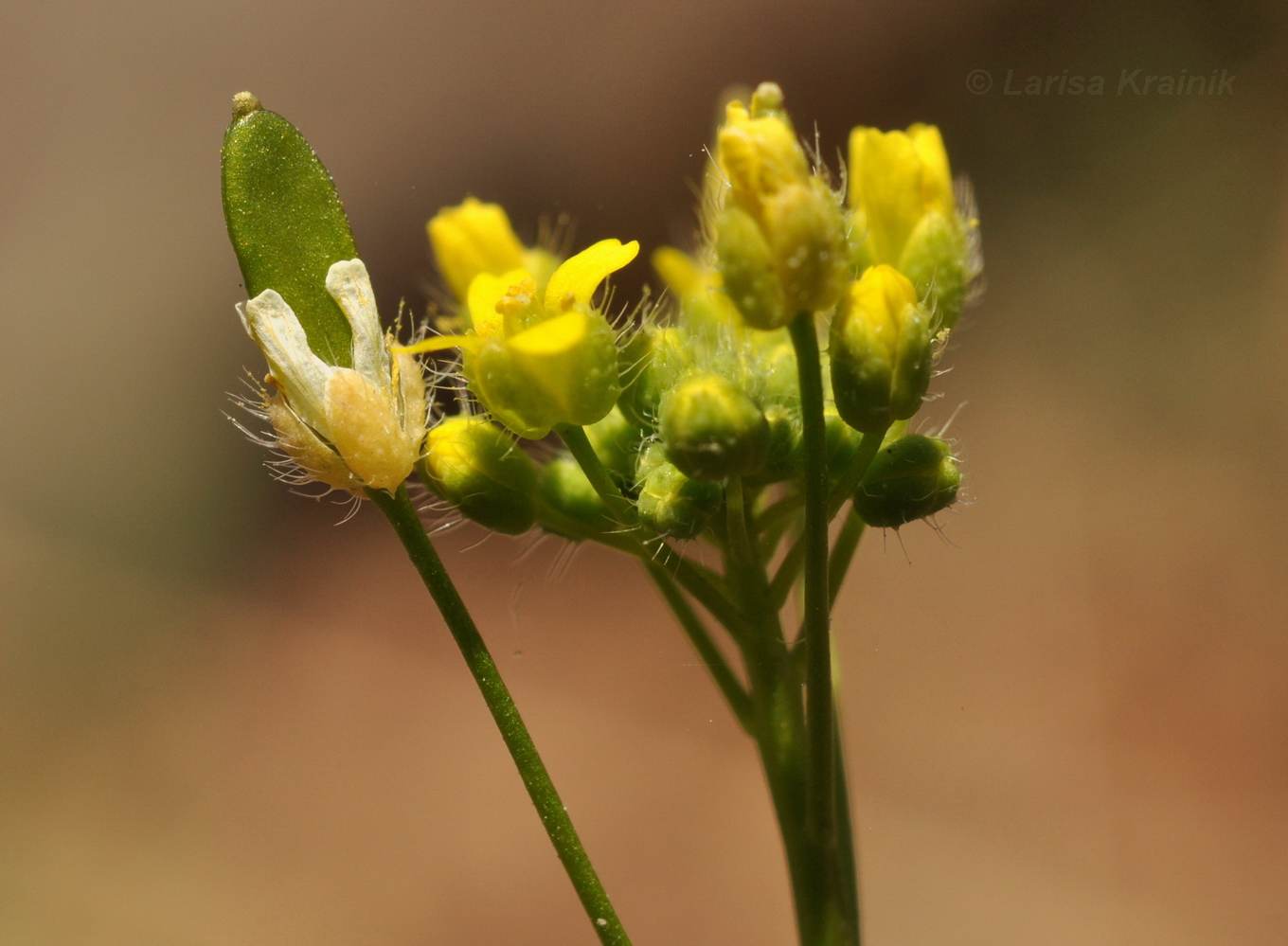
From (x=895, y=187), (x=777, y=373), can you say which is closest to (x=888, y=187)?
(x=895, y=187)

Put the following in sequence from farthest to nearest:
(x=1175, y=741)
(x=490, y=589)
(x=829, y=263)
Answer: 1. (x=490, y=589)
2. (x=1175, y=741)
3. (x=829, y=263)

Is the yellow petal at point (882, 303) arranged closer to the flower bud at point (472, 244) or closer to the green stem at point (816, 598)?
the green stem at point (816, 598)

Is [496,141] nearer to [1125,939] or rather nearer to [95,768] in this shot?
[95,768]

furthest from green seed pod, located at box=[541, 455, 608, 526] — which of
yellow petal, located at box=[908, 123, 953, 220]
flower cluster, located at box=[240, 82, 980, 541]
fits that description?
yellow petal, located at box=[908, 123, 953, 220]

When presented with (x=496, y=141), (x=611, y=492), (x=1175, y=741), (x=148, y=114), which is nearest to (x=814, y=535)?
(x=611, y=492)

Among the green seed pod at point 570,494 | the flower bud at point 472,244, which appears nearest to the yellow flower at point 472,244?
the flower bud at point 472,244

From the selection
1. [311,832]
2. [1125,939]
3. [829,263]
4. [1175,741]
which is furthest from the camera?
[311,832]

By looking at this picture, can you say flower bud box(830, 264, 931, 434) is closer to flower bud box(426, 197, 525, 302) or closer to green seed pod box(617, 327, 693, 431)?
green seed pod box(617, 327, 693, 431)

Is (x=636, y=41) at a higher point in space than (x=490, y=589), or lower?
higher
